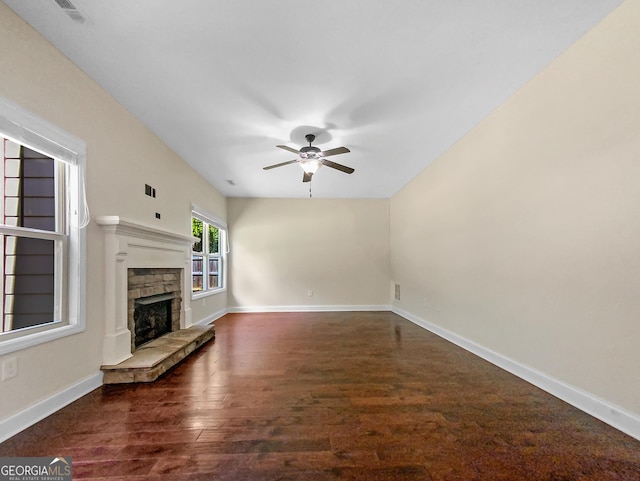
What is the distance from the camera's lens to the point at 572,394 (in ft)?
6.83

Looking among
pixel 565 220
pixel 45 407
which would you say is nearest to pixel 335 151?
pixel 565 220

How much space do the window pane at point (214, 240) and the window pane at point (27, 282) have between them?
3.61 m

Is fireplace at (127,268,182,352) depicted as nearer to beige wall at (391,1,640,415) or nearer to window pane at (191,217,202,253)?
window pane at (191,217,202,253)

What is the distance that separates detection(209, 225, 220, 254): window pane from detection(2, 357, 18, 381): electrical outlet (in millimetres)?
4030

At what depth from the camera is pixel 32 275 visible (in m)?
2.04

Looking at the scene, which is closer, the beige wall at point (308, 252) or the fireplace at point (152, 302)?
the fireplace at point (152, 302)

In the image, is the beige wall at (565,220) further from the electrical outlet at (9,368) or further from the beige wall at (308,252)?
the electrical outlet at (9,368)

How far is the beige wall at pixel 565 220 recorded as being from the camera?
1752 millimetres

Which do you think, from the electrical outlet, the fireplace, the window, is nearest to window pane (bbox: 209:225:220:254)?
the window

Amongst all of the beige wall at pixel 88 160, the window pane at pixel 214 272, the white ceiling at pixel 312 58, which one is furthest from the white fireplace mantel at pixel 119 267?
the window pane at pixel 214 272

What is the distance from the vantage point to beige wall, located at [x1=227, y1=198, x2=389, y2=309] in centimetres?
638

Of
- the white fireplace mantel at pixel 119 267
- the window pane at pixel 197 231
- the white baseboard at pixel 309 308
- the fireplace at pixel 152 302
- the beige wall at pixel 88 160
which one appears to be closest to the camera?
the beige wall at pixel 88 160

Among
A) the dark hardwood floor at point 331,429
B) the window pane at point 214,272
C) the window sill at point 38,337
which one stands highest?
the window pane at point 214,272

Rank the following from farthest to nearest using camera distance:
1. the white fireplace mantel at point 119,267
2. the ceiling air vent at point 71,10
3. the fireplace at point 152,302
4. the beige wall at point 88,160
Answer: the fireplace at point 152,302 < the white fireplace mantel at point 119,267 < the beige wall at point 88,160 < the ceiling air vent at point 71,10
